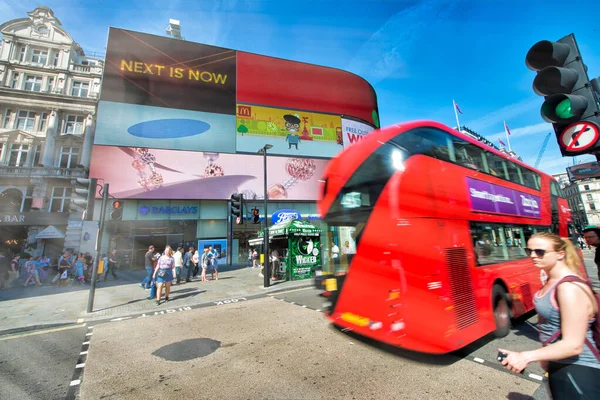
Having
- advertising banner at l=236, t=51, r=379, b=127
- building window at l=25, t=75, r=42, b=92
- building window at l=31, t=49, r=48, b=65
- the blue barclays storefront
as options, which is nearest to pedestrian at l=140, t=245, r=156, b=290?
the blue barclays storefront

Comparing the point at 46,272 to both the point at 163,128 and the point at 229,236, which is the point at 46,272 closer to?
the point at 229,236

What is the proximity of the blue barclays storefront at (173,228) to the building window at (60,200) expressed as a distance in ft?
17.4

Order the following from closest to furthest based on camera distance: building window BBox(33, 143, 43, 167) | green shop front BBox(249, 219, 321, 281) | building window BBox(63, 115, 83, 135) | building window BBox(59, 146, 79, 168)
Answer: green shop front BBox(249, 219, 321, 281)
building window BBox(33, 143, 43, 167)
building window BBox(59, 146, 79, 168)
building window BBox(63, 115, 83, 135)

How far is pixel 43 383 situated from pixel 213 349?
233 cm

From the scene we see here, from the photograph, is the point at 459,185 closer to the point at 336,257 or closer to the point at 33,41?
the point at 336,257

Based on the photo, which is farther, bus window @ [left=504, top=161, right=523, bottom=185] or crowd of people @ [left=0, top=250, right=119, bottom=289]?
crowd of people @ [left=0, top=250, right=119, bottom=289]

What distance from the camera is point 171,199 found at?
75.8ft

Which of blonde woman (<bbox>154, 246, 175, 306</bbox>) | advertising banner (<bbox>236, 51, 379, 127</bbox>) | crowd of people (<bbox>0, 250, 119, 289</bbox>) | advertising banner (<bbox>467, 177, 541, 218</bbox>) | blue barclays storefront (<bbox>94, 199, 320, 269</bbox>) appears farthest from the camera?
advertising banner (<bbox>236, 51, 379, 127</bbox>)

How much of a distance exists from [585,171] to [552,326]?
1.59m

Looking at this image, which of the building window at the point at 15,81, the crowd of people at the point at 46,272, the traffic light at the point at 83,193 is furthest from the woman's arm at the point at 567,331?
the building window at the point at 15,81

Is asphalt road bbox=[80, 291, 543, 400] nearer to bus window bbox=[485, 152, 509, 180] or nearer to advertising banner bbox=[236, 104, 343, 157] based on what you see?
bus window bbox=[485, 152, 509, 180]

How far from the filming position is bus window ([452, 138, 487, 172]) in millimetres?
5156

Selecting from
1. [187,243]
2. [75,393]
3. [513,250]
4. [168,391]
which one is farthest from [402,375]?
[187,243]

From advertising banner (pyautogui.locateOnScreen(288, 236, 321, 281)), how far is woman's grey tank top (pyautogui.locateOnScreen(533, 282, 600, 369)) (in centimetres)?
1215
